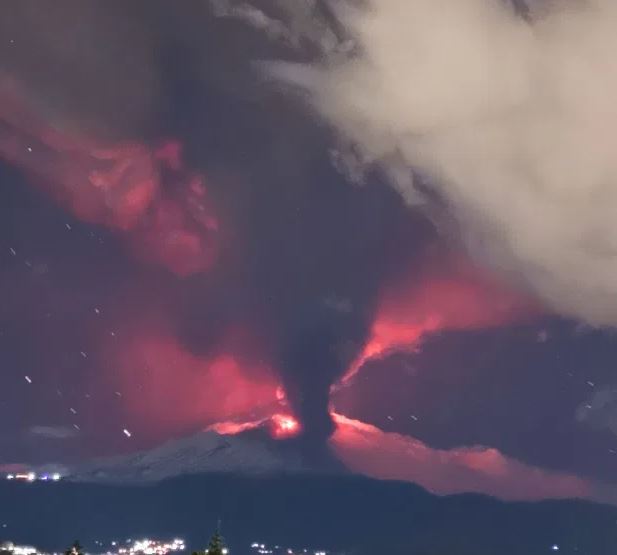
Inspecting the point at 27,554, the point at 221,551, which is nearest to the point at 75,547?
the point at 221,551

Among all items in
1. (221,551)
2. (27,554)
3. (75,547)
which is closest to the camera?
(221,551)

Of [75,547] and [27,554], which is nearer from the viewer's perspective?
[75,547]

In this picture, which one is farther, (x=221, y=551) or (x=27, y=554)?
(x=27, y=554)

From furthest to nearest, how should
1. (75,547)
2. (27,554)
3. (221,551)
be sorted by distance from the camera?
1. (27,554)
2. (75,547)
3. (221,551)

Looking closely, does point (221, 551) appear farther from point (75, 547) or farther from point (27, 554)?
point (27, 554)

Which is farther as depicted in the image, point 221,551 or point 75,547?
point 75,547
